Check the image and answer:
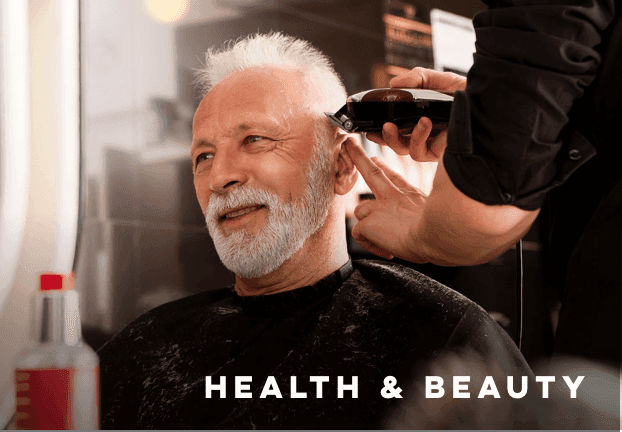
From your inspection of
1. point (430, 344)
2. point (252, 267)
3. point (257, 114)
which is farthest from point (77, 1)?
point (430, 344)

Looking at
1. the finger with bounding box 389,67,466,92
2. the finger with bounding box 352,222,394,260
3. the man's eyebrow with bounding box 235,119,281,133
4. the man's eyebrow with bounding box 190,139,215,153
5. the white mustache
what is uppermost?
the finger with bounding box 389,67,466,92

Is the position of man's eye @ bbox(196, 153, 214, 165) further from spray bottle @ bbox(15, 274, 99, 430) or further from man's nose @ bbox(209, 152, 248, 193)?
spray bottle @ bbox(15, 274, 99, 430)

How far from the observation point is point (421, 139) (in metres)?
1.41

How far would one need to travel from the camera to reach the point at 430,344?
4.52 ft

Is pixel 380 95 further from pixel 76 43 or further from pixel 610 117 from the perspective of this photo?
pixel 76 43

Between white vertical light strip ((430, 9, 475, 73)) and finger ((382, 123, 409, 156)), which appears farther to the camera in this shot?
white vertical light strip ((430, 9, 475, 73))

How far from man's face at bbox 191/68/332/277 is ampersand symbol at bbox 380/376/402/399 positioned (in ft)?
1.54

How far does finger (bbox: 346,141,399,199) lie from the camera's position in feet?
4.45

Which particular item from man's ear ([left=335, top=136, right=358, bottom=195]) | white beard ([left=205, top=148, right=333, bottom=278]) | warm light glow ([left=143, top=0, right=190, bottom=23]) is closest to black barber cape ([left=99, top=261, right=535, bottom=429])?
white beard ([left=205, top=148, right=333, bottom=278])

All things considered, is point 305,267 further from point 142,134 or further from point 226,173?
point 142,134

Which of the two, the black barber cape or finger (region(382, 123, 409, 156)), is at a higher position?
finger (region(382, 123, 409, 156))

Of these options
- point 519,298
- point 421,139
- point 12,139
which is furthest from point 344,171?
point 12,139

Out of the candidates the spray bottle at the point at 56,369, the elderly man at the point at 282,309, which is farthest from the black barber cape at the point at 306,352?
the spray bottle at the point at 56,369

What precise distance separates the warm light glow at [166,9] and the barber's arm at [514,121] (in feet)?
7.00
